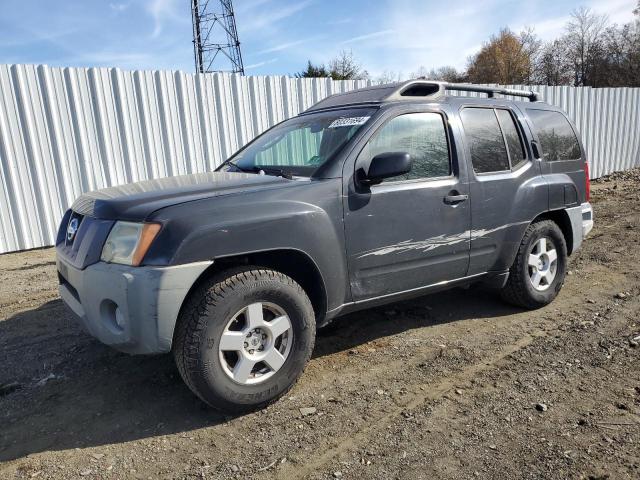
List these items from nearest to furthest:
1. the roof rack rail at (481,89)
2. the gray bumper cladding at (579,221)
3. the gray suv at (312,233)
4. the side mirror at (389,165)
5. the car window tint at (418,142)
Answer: the gray suv at (312,233) < the side mirror at (389,165) < the car window tint at (418,142) < the roof rack rail at (481,89) < the gray bumper cladding at (579,221)

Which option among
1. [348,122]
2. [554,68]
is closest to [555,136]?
[348,122]

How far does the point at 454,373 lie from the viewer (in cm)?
336

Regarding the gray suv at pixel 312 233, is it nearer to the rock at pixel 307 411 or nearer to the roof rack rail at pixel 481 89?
the roof rack rail at pixel 481 89

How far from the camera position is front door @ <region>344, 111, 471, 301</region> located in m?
Answer: 3.27

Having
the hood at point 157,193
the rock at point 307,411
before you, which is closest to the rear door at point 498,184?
the hood at point 157,193

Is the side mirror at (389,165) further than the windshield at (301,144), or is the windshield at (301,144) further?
the windshield at (301,144)

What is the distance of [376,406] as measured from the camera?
2967mm

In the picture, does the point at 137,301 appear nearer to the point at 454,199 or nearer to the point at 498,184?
the point at 454,199

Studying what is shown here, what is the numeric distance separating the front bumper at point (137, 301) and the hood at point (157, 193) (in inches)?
12.7

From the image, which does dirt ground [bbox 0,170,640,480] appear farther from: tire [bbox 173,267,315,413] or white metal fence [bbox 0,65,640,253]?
white metal fence [bbox 0,65,640,253]

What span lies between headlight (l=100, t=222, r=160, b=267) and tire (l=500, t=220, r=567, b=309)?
3128 mm

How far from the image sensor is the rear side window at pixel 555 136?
4504 millimetres

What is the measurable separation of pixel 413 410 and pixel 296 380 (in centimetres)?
76

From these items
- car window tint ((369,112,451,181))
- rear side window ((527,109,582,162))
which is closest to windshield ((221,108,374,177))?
car window tint ((369,112,451,181))
